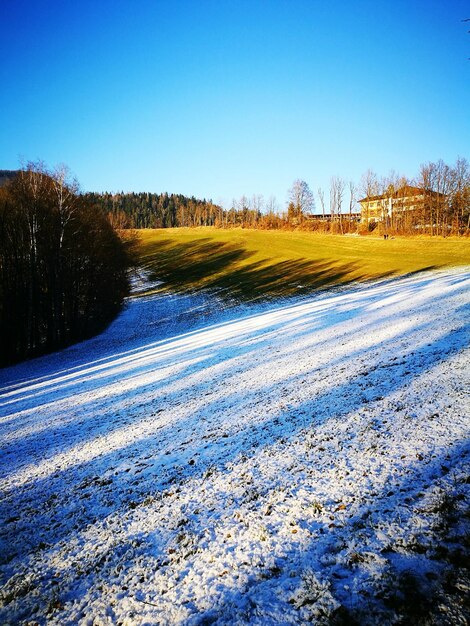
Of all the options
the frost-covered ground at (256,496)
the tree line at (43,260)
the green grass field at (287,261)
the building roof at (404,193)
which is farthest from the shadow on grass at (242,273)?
the building roof at (404,193)

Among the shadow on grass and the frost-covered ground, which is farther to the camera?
the shadow on grass

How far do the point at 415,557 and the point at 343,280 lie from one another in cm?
3912

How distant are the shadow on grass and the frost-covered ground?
27223mm

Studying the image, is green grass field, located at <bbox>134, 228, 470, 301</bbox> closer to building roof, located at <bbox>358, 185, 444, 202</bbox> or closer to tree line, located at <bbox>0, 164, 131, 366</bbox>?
tree line, located at <bbox>0, 164, 131, 366</bbox>

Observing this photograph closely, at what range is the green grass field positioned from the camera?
40913 mm

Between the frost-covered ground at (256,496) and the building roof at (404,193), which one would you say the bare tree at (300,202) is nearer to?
the building roof at (404,193)

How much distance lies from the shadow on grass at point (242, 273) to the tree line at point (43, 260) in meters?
18.2

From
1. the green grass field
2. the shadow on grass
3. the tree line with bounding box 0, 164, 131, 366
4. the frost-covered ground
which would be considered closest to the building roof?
the green grass field

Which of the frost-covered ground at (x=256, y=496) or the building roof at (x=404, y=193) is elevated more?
the building roof at (x=404, y=193)

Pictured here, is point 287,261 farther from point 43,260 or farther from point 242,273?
point 43,260

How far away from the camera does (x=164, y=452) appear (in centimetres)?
796

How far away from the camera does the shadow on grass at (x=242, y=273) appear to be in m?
40.4

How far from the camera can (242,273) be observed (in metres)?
52.4

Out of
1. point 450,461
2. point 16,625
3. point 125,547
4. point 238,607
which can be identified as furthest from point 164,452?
point 450,461
